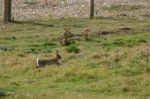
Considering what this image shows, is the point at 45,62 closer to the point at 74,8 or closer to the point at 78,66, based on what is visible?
the point at 78,66

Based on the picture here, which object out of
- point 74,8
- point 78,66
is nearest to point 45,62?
point 78,66

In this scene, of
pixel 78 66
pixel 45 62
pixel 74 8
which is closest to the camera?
pixel 45 62

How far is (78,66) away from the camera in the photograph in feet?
76.7

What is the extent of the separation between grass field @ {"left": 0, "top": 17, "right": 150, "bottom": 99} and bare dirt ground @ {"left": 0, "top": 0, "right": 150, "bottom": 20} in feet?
33.5

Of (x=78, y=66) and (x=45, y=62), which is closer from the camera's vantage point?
(x=45, y=62)

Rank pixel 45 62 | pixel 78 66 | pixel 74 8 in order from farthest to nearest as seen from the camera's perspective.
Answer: pixel 74 8
pixel 78 66
pixel 45 62

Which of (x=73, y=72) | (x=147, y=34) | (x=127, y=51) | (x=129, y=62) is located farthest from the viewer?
(x=147, y=34)

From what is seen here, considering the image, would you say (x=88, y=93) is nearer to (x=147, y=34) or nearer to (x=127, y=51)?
(x=127, y=51)

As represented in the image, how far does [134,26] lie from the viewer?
129 feet

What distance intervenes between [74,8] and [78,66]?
2932cm

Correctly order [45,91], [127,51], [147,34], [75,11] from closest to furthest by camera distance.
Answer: [45,91] < [127,51] < [147,34] < [75,11]

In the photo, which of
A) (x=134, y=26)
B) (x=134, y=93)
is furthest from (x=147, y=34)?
(x=134, y=93)

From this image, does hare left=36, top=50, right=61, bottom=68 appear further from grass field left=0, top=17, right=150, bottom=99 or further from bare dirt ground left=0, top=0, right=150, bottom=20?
bare dirt ground left=0, top=0, right=150, bottom=20

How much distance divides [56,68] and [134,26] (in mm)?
17306
